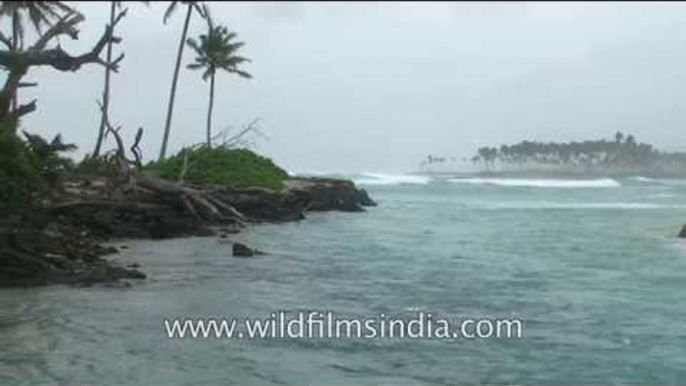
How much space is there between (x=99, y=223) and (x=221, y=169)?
18632 millimetres

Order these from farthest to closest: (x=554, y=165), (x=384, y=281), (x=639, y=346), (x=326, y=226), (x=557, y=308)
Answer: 1. (x=554, y=165)
2. (x=326, y=226)
3. (x=384, y=281)
4. (x=557, y=308)
5. (x=639, y=346)

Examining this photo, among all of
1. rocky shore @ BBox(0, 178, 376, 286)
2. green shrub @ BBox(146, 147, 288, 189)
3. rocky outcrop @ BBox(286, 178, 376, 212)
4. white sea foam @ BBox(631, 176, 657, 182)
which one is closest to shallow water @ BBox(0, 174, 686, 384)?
rocky shore @ BBox(0, 178, 376, 286)

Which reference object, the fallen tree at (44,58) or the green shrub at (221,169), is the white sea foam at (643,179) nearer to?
the green shrub at (221,169)

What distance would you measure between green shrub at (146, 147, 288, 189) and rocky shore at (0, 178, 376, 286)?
156 cm

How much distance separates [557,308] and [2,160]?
37.7 ft

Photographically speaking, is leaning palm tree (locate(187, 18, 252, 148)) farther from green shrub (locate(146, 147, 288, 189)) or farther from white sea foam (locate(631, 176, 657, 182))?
white sea foam (locate(631, 176, 657, 182))

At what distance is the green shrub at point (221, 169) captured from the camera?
141 feet

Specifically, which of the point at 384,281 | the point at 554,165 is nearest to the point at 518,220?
the point at 384,281

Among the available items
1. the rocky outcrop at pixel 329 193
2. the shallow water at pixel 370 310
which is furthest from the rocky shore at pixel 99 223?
the shallow water at pixel 370 310

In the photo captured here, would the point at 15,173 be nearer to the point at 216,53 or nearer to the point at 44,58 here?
the point at 44,58

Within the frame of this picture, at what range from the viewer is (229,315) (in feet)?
50.6

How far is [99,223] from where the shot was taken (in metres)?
26.8

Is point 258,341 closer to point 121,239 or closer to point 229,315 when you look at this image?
point 229,315

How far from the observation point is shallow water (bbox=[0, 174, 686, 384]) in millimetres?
11430
